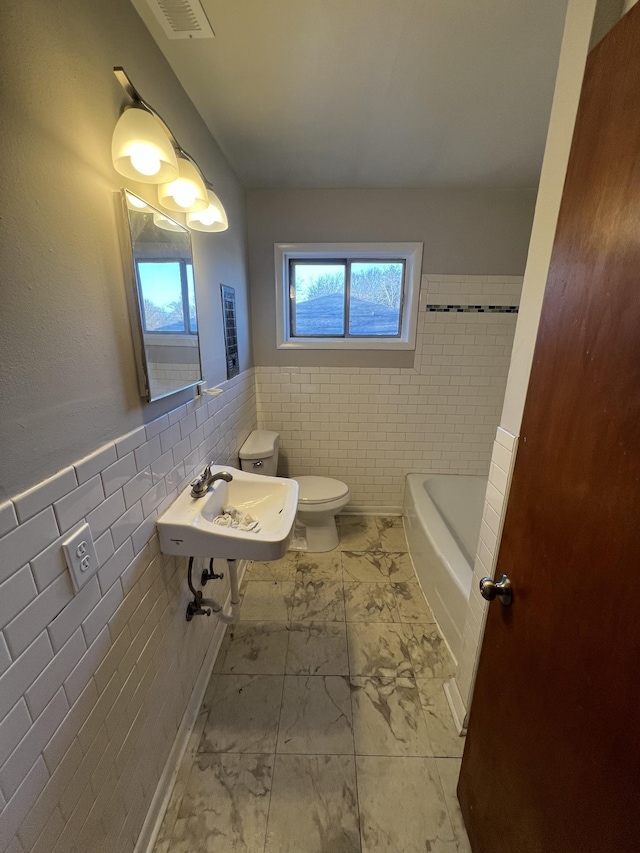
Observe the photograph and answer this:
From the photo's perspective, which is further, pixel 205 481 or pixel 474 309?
pixel 474 309

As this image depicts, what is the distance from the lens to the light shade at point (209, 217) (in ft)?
3.92

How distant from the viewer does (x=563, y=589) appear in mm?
620

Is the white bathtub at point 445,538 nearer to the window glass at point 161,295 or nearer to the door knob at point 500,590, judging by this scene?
the door knob at point 500,590

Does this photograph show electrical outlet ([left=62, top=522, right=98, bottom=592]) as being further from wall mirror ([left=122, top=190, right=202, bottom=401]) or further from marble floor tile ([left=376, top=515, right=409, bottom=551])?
marble floor tile ([left=376, top=515, right=409, bottom=551])

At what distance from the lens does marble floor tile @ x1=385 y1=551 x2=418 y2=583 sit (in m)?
2.09

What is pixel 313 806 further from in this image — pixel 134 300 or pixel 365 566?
pixel 134 300

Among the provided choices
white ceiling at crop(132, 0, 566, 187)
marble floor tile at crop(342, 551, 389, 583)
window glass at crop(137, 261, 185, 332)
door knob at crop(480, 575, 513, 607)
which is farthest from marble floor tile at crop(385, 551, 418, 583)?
white ceiling at crop(132, 0, 566, 187)

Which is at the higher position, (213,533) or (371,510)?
(213,533)

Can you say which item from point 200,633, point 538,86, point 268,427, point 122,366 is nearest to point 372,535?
point 268,427

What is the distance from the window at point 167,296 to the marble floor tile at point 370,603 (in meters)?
1.66

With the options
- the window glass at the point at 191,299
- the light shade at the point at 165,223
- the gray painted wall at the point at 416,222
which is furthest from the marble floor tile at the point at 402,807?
the gray painted wall at the point at 416,222

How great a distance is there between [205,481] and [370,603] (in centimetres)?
126

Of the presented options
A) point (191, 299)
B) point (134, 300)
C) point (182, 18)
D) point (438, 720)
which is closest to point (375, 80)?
point (182, 18)

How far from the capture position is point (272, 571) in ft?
7.06
